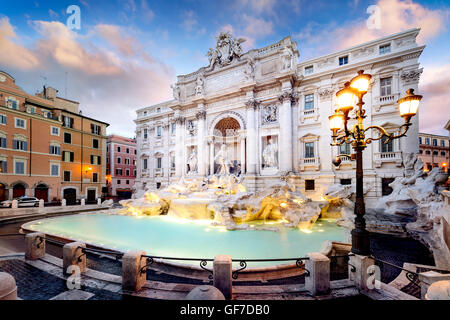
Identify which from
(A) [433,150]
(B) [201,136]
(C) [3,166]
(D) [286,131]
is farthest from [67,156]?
(A) [433,150]

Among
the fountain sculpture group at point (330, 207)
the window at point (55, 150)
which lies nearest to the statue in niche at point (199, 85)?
the fountain sculpture group at point (330, 207)

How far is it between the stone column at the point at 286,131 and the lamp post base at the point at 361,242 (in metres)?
12.1

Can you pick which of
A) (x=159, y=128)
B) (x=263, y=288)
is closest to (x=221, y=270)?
(x=263, y=288)

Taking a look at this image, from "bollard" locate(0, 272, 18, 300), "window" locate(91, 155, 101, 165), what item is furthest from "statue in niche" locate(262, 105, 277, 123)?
"window" locate(91, 155, 101, 165)

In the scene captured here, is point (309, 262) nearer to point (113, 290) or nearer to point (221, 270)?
point (221, 270)

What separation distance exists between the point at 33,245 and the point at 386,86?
21425 mm

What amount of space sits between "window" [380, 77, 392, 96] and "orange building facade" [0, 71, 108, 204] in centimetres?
3317

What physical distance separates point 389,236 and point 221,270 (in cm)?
872

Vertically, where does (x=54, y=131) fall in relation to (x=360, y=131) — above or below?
above

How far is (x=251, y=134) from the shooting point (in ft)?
56.9

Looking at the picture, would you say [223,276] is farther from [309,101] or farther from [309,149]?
[309,101]

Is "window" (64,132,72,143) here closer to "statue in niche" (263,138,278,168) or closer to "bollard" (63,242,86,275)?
"statue in niche" (263,138,278,168)

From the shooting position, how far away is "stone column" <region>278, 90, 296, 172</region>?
1569cm

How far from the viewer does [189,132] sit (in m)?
21.6
